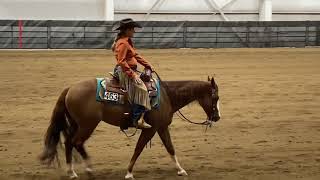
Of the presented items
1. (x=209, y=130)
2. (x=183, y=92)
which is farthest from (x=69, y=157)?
(x=209, y=130)

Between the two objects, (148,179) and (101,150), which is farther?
(101,150)

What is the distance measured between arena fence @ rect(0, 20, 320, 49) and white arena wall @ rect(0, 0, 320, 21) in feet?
11.1

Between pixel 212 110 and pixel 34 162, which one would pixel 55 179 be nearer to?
pixel 34 162

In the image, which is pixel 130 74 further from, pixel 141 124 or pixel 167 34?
pixel 167 34

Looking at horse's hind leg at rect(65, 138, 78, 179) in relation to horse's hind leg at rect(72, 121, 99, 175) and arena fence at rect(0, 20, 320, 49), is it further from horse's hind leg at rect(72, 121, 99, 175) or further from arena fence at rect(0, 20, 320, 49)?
arena fence at rect(0, 20, 320, 49)

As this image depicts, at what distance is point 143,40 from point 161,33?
3.65 ft

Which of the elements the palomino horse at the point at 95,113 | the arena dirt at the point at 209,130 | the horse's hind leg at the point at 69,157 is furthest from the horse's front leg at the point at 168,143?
the horse's hind leg at the point at 69,157

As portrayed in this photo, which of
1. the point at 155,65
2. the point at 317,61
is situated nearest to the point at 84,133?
the point at 155,65

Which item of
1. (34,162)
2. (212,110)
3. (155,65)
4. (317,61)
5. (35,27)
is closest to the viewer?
(212,110)

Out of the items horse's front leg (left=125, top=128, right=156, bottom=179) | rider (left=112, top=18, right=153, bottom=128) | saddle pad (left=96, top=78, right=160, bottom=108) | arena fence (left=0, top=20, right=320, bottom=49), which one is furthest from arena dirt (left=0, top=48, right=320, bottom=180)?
arena fence (left=0, top=20, right=320, bottom=49)

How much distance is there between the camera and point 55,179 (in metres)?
6.71

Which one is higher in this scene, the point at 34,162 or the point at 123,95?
the point at 123,95

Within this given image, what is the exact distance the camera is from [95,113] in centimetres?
650

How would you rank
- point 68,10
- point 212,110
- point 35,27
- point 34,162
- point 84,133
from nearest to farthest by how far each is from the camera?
point 84,133 → point 212,110 → point 34,162 → point 35,27 → point 68,10
